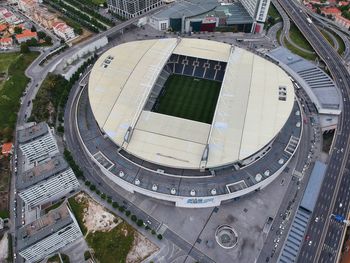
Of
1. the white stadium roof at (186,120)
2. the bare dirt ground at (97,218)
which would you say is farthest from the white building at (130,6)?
the bare dirt ground at (97,218)

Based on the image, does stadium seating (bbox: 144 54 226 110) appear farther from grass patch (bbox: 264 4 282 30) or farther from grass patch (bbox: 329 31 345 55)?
grass patch (bbox: 329 31 345 55)

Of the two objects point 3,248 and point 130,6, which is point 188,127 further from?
point 130,6

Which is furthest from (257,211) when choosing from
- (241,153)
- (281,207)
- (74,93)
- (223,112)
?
(74,93)

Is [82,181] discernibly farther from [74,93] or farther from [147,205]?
[74,93]

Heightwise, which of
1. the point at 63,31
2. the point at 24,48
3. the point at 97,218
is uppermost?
the point at 63,31

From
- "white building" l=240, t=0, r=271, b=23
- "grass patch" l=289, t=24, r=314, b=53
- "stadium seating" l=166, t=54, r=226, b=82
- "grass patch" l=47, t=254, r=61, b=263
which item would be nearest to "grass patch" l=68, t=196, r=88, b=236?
"grass patch" l=47, t=254, r=61, b=263

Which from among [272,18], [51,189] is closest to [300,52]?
[272,18]

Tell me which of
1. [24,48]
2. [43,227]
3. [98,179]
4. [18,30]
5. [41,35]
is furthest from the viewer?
[18,30]
